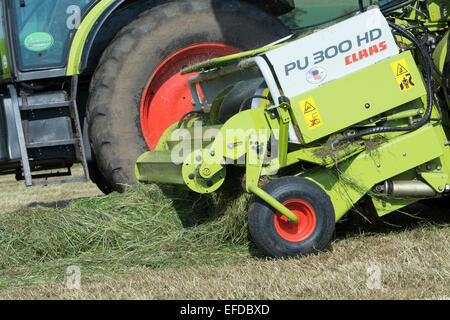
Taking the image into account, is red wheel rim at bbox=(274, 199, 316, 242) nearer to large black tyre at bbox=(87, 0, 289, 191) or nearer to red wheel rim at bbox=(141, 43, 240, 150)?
large black tyre at bbox=(87, 0, 289, 191)

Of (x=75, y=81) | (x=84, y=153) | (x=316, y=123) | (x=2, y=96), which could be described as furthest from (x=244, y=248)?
(x=2, y=96)

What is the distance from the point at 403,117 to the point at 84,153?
7.97ft

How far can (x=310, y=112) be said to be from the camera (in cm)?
378

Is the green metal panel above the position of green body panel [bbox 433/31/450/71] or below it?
below

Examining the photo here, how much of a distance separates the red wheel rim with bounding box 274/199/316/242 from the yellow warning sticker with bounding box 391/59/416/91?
987 millimetres

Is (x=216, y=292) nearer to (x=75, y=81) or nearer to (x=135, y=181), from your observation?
(x=135, y=181)

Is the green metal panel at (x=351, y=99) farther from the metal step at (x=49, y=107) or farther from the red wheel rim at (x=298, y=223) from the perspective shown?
the metal step at (x=49, y=107)

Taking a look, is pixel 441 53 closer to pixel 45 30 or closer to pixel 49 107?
pixel 49 107

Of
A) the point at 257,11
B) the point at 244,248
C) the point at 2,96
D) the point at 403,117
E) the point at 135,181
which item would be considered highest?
the point at 257,11

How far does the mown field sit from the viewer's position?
3061 mm

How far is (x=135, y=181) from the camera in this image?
490cm

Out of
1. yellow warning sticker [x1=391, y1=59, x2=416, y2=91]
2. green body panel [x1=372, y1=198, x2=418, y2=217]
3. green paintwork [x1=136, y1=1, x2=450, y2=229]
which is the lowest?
green body panel [x1=372, y1=198, x2=418, y2=217]

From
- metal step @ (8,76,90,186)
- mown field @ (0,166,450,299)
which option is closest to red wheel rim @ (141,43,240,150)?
metal step @ (8,76,90,186)

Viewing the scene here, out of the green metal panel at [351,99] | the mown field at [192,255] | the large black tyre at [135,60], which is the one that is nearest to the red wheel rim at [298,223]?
the mown field at [192,255]
